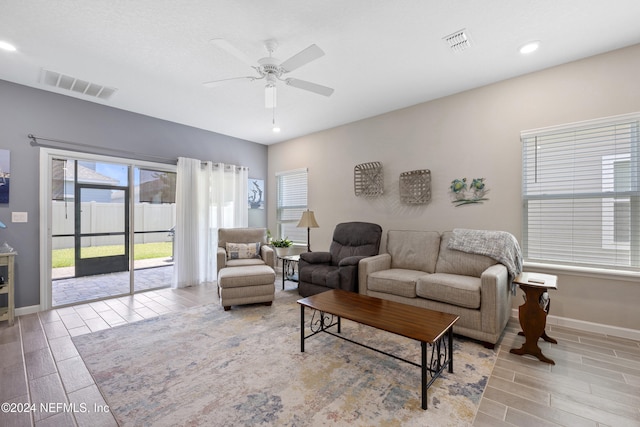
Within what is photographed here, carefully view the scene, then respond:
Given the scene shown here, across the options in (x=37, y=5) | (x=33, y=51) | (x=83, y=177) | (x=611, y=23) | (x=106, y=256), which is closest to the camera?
(x=37, y=5)

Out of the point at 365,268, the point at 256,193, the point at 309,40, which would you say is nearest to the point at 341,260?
the point at 365,268

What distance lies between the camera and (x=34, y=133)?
3357 mm

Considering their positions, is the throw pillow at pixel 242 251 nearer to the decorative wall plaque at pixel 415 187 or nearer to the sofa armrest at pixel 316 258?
the sofa armrest at pixel 316 258

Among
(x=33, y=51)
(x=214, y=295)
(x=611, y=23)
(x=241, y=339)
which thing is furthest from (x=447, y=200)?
(x=33, y=51)

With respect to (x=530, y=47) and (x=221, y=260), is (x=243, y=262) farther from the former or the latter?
(x=530, y=47)

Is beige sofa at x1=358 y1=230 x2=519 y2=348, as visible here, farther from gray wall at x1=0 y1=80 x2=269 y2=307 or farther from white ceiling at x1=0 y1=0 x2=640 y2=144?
gray wall at x1=0 y1=80 x2=269 y2=307

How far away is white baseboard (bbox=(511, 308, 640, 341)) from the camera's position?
2.53m

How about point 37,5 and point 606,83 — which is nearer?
point 37,5

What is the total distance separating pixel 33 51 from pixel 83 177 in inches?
67.3

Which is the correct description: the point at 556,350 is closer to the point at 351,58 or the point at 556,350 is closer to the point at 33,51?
the point at 351,58

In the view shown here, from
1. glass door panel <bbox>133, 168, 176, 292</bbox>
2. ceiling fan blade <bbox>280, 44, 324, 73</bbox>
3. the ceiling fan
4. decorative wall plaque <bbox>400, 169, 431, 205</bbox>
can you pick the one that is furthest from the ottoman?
ceiling fan blade <bbox>280, 44, 324, 73</bbox>

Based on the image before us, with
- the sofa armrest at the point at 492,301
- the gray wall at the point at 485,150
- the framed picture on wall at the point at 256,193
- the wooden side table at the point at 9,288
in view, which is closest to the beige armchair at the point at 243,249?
the gray wall at the point at 485,150

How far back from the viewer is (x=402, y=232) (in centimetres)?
376

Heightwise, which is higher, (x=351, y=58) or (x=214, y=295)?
(x=351, y=58)
